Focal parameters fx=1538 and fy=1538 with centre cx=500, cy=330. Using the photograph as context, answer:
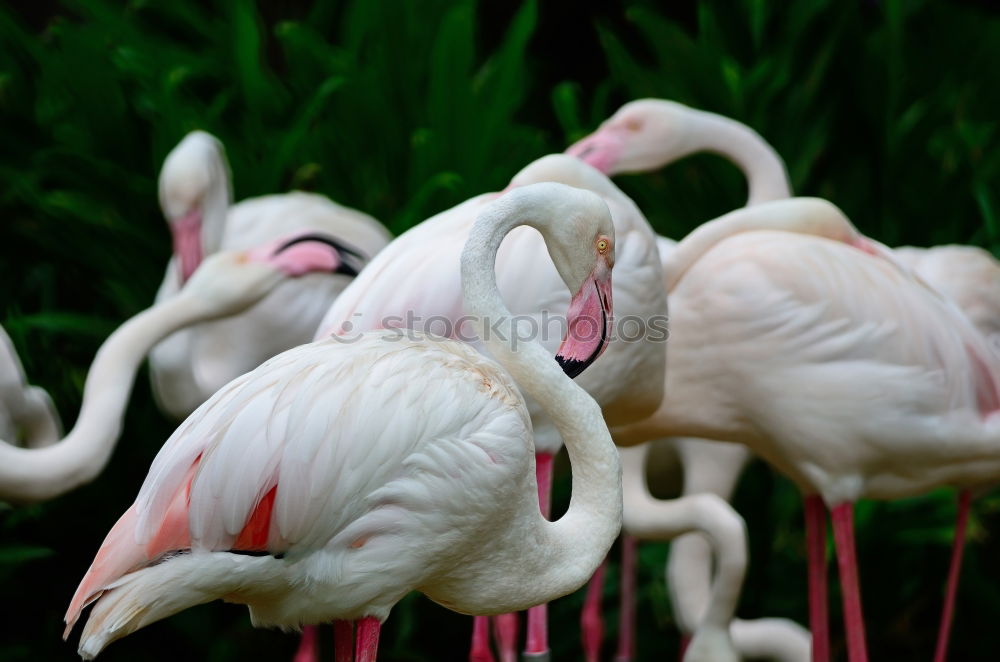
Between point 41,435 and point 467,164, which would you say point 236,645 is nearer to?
point 41,435

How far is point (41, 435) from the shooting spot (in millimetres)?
4055

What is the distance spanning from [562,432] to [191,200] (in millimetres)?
2223

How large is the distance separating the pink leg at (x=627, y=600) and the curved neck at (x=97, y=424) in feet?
5.39

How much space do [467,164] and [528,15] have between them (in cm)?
79

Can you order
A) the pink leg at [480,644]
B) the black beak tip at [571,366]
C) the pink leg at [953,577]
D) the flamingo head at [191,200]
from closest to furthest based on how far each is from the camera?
1. the black beak tip at [571,366]
2. the pink leg at [480,644]
3. the pink leg at [953,577]
4. the flamingo head at [191,200]

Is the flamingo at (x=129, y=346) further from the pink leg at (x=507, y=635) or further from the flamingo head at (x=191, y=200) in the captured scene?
the pink leg at (x=507, y=635)

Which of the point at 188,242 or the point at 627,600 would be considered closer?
the point at 188,242

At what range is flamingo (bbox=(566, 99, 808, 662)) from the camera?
443 cm

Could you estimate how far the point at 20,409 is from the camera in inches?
155

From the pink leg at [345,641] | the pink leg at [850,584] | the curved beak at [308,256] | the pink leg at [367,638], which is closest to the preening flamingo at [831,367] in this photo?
the pink leg at [850,584]

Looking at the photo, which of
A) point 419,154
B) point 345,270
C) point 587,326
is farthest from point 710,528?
point 419,154

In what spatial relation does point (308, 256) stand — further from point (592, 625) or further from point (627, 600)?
point (627, 600)

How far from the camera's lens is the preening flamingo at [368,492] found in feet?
8.29

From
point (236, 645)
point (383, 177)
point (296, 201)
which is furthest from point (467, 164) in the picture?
point (236, 645)
